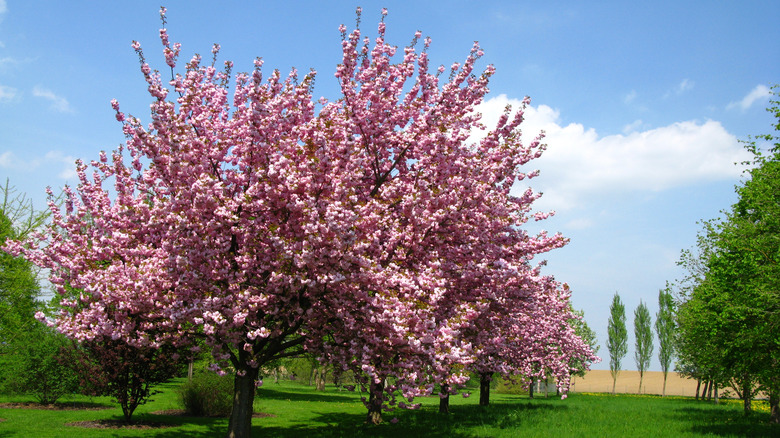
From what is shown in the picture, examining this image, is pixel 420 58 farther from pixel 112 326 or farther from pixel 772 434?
pixel 772 434

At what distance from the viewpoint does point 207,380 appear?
25516mm

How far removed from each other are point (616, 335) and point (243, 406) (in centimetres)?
8938

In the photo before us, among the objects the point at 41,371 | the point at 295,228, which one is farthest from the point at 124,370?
the point at 295,228

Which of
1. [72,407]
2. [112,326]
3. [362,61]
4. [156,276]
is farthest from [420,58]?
[72,407]

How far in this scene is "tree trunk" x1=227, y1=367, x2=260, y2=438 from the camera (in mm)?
13242

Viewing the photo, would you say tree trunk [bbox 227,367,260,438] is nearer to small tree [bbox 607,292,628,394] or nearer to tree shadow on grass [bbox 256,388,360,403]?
tree shadow on grass [bbox 256,388,360,403]

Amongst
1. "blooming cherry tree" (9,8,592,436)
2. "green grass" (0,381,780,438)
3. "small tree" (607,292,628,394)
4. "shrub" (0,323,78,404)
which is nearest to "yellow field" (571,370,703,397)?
"small tree" (607,292,628,394)

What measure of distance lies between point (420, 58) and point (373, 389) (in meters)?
9.51

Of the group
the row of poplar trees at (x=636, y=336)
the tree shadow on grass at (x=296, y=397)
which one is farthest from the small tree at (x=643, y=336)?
the tree shadow on grass at (x=296, y=397)

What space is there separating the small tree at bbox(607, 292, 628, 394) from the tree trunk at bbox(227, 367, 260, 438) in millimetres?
88436

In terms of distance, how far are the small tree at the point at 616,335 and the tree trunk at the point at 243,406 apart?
290 ft

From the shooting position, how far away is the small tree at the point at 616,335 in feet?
290

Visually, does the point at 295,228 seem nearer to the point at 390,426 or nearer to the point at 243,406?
the point at 243,406

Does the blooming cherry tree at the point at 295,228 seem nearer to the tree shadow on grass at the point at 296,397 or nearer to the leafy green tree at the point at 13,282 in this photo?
the leafy green tree at the point at 13,282
